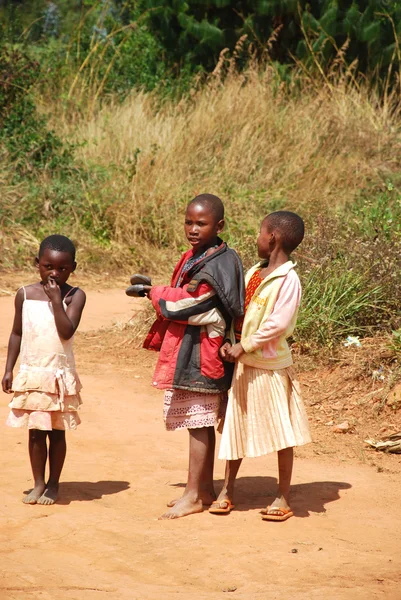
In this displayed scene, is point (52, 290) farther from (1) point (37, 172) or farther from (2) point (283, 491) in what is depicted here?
(1) point (37, 172)

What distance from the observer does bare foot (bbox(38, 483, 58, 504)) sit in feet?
14.5

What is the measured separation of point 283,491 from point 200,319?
37.1 inches

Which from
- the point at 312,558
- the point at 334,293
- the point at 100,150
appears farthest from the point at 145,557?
the point at 100,150

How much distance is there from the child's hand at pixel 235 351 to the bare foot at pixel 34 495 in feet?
3.83

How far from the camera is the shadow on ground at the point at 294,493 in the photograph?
456 centimetres

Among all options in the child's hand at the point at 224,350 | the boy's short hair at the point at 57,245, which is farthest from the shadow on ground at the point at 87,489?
the boy's short hair at the point at 57,245

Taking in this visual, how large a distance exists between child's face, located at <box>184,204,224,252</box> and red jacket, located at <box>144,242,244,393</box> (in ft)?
0.29

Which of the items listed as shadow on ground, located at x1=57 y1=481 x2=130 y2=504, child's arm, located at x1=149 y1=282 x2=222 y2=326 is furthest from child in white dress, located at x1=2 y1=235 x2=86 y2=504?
child's arm, located at x1=149 y1=282 x2=222 y2=326

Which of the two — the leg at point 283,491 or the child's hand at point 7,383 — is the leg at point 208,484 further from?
the child's hand at point 7,383

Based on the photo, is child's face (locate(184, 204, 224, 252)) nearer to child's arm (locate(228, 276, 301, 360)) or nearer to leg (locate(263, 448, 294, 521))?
child's arm (locate(228, 276, 301, 360))

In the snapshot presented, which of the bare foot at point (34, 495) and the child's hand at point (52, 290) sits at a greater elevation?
the child's hand at point (52, 290)

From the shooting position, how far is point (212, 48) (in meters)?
14.7

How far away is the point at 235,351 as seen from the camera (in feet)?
13.9

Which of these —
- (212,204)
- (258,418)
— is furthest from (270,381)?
(212,204)
